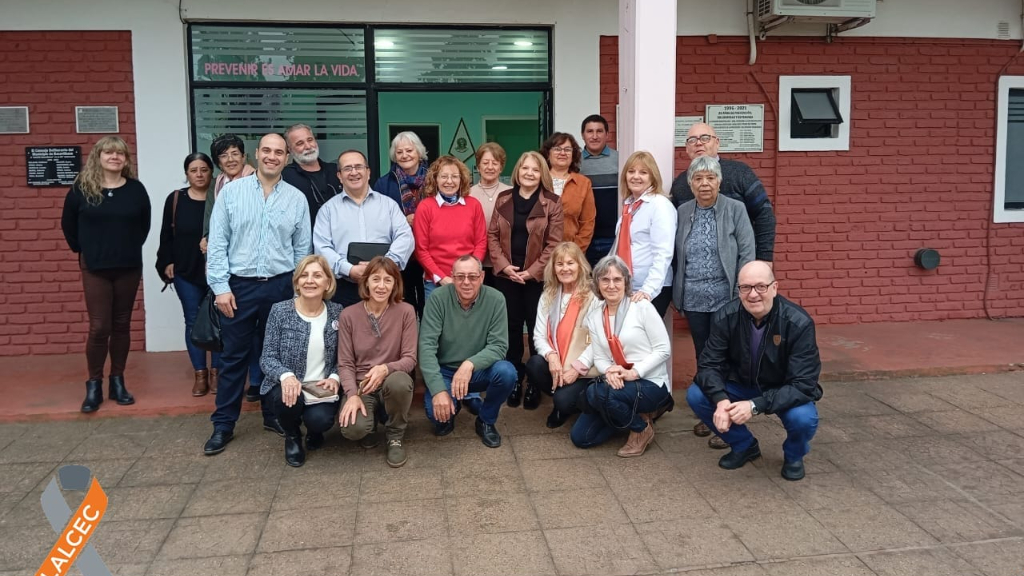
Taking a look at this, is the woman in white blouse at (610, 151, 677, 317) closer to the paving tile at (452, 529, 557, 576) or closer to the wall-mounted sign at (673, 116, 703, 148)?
the paving tile at (452, 529, 557, 576)

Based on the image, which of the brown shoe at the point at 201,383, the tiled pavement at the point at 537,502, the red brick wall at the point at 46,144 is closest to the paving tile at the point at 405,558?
the tiled pavement at the point at 537,502

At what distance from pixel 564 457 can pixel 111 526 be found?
2.22 metres

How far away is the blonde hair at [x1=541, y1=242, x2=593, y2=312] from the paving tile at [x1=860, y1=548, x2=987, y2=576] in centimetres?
193

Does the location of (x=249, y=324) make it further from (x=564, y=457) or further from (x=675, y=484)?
(x=675, y=484)

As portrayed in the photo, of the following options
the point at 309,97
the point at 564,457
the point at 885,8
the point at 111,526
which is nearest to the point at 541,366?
the point at 564,457

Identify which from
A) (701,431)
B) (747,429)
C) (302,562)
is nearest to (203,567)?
(302,562)

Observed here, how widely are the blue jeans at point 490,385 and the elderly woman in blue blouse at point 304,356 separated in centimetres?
58

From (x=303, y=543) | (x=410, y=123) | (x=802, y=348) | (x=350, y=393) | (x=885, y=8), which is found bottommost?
(x=303, y=543)

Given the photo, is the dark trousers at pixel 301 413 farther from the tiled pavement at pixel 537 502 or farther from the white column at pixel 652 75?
the white column at pixel 652 75

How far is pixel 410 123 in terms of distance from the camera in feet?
23.4

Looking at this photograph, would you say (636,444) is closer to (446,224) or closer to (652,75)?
(446,224)

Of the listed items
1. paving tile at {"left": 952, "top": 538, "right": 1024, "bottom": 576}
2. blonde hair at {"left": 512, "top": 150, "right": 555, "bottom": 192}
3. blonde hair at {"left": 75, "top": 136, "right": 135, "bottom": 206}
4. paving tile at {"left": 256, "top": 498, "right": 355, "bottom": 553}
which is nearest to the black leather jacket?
paving tile at {"left": 952, "top": 538, "right": 1024, "bottom": 576}

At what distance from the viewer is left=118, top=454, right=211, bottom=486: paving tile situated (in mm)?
3986

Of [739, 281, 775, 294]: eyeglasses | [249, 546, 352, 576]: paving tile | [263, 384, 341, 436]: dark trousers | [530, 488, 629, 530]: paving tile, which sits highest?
[739, 281, 775, 294]: eyeglasses
